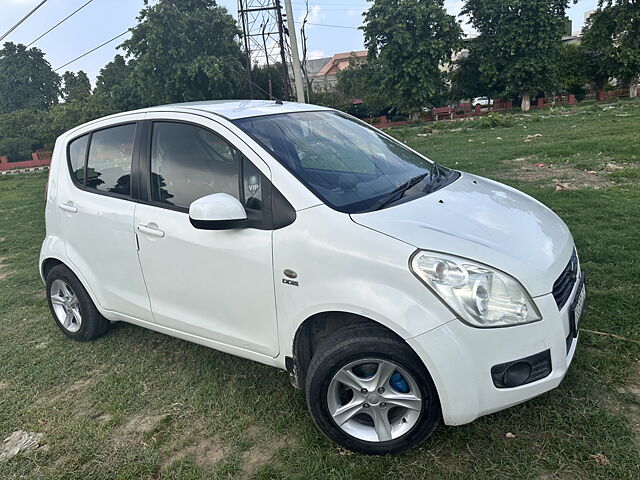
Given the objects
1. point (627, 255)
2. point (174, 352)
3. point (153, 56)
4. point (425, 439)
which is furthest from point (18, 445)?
point (153, 56)

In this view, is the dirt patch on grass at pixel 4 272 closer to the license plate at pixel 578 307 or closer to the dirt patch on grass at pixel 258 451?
the dirt patch on grass at pixel 258 451

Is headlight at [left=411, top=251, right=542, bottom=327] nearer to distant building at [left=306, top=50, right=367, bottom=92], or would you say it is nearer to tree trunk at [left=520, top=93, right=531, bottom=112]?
tree trunk at [left=520, top=93, right=531, bottom=112]

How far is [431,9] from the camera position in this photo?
32.1 meters

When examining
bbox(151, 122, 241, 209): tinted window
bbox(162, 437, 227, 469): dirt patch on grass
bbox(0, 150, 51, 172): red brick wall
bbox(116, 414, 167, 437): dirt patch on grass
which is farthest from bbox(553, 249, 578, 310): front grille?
bbox(0, 150, 51, 172): red brick wall

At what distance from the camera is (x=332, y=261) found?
234cm

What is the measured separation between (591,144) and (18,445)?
1129 cm

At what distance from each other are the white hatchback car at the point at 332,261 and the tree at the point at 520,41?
112 ft

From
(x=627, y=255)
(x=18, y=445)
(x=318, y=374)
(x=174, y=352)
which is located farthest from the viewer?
(x=627, y=255)

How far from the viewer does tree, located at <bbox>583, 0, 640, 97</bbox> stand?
31.9 metres

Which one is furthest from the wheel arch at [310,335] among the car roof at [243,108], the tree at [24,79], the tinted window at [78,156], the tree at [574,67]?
the tree at [24,79]

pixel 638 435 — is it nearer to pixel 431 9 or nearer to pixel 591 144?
pixel 591 144

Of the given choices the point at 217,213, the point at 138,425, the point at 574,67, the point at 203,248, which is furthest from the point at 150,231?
the point at 574,67

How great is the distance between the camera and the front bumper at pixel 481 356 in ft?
6.91

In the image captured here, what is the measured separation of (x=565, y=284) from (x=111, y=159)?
2983mm
